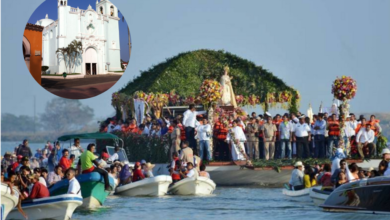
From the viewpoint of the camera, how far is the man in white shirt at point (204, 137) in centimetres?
3784

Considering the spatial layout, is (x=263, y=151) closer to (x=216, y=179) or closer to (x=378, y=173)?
(x=216, y=179)

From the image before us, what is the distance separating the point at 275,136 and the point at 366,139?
10.3 feet

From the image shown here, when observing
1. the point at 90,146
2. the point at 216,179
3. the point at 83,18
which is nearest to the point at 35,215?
the point at 90,146

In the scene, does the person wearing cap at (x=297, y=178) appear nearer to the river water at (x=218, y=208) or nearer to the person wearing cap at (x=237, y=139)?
the river water at (x=218, y=208)

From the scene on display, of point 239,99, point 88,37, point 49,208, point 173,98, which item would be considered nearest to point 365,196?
point 49,208

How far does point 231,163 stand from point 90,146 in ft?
32.6

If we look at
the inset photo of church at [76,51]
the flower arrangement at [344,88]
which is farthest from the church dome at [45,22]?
the flower arrangement at [344,88]

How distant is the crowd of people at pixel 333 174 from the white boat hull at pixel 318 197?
227 mm

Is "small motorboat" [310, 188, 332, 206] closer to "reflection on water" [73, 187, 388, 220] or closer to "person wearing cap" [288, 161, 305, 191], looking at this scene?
"reflection on water" [73, 187, 388, 220]

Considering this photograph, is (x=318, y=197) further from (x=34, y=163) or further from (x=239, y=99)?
(x=239, y=99)

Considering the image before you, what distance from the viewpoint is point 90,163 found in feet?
97.0

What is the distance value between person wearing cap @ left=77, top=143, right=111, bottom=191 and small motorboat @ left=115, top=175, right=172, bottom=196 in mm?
4607

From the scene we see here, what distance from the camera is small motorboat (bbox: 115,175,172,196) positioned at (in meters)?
34.9

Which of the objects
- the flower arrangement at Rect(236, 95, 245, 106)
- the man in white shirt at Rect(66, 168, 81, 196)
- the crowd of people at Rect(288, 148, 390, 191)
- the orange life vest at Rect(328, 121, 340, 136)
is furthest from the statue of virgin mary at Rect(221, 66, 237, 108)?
the man in white shirt at Rect(66, 168, 81, 196)
